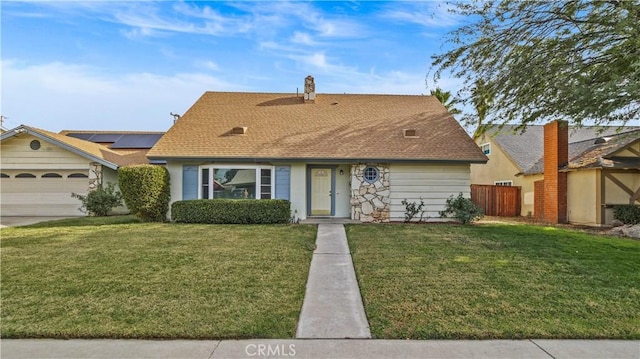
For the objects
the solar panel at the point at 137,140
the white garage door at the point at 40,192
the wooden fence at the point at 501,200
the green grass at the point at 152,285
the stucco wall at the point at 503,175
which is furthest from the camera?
the solar panel at the point at 137,140

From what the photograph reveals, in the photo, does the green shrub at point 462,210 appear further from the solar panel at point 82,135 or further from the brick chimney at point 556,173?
the solar panel at point 82,135

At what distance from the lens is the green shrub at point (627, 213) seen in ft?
38.7

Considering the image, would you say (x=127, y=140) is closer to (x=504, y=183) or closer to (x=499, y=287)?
(x=499, y=287)

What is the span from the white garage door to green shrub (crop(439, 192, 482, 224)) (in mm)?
14681

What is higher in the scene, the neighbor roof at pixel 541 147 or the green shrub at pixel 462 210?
the neighbor roof at pixel 541 147

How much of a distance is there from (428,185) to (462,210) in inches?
55.8

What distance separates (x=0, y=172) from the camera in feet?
47.0

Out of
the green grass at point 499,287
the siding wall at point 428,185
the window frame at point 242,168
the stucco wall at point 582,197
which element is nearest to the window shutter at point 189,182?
the window frame at point 242,168

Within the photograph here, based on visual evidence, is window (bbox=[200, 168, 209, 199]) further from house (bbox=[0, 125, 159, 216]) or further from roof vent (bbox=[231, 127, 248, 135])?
house (bbox=[0, 125, 159, 216])

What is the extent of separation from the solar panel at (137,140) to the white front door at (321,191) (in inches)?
424

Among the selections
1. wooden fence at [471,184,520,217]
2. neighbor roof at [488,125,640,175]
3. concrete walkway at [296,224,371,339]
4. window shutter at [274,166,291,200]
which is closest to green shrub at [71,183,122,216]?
window shutter at [274,166,291,200]
